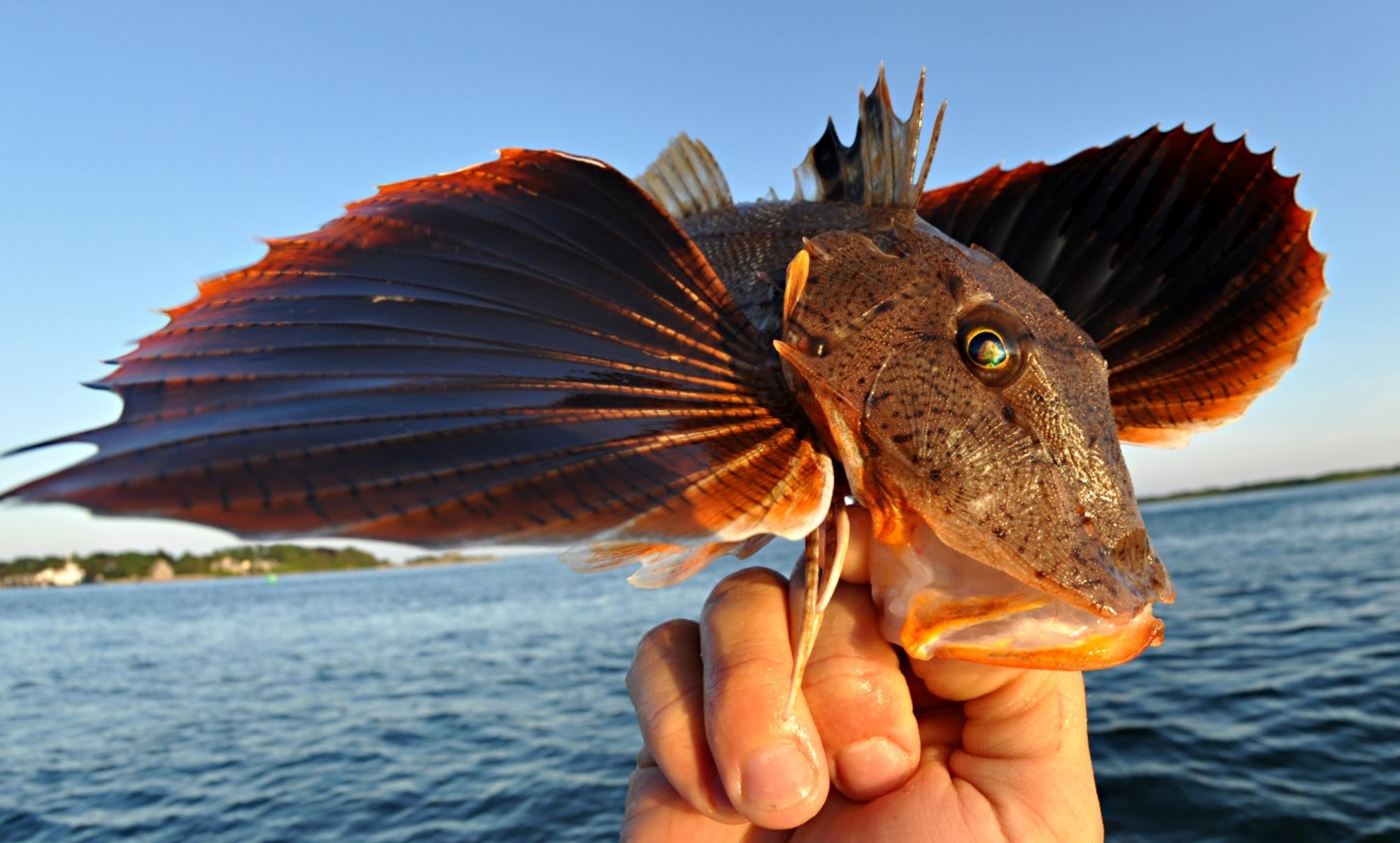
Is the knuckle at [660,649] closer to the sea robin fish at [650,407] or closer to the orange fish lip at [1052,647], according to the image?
the sea robin fish at [650,407]

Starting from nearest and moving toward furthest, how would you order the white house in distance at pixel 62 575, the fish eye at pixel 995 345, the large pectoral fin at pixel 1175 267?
the fish eye at pixel 995 345, the large pectoral fin at pixel 1175 267, the white house in distance at pixel 62 575

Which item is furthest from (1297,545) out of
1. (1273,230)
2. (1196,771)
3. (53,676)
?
(53,676)

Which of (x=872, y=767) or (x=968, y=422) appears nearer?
(x=968, y=422)

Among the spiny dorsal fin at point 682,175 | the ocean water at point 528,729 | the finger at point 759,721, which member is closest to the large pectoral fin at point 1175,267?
the spiny dorsal fin at point 682,175

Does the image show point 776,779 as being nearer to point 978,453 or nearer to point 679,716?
point 679,716

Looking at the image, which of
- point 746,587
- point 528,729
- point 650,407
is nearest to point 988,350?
point 650,407

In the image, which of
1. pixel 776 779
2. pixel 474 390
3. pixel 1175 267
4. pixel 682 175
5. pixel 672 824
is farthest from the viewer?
pixel 682 175

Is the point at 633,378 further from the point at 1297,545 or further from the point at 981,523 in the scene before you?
the point at 1297,545
